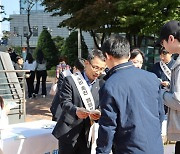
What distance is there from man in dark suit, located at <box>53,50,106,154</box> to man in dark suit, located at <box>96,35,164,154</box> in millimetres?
741

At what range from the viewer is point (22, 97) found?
252 inches

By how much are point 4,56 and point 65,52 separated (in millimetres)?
18401

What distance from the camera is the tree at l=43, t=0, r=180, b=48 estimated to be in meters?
8.47

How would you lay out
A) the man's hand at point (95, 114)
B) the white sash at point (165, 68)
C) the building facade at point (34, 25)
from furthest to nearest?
1. the building facade at point (34, 25)
2. the white sash at point (165, 68)
3. the man's hand at point (95, 114)

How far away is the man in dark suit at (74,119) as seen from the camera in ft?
10.5

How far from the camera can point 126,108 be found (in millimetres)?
2344

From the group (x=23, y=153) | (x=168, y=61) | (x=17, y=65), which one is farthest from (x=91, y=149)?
(x=17, y=65)

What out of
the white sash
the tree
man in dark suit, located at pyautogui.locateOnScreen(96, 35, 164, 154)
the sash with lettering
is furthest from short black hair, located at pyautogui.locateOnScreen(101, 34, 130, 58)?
the tree

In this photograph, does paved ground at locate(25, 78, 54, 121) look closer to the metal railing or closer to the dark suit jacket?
the metal railing

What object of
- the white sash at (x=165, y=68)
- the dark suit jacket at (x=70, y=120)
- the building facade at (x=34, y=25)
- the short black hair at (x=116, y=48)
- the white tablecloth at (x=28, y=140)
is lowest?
the white tablecloth at (x=28, y=140)

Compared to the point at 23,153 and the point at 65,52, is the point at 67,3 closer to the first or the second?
the point at 23,153

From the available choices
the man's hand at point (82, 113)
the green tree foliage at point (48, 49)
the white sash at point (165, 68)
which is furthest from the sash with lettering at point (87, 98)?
the green tree foliage at point (48, 49)

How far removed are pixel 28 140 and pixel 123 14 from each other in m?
6.34

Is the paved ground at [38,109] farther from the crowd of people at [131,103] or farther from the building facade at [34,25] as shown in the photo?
the building facade at [34,25]
